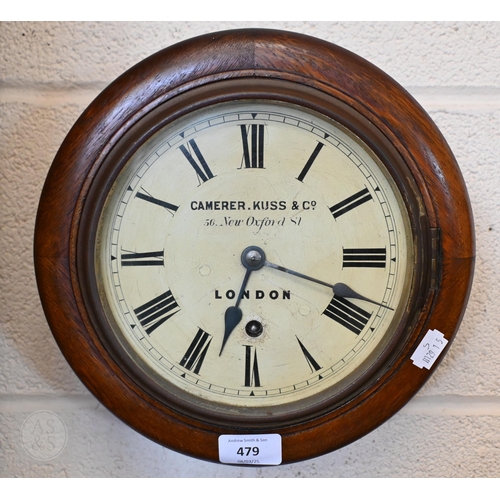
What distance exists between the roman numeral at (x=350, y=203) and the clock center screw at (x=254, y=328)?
5.4 inches

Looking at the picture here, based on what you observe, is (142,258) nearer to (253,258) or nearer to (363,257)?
(253,258)

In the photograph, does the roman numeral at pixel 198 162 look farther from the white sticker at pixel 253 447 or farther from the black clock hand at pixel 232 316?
the white sticker at pixel 253 447

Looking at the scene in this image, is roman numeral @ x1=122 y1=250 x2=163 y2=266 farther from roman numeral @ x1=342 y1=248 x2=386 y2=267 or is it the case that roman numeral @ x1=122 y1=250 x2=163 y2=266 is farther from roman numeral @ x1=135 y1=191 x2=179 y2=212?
roman numeral @ x1=342 y1=248 x2=386 y2=267

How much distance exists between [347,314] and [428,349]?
0.09 meters

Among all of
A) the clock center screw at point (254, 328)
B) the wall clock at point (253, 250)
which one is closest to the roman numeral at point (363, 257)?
the wall clock at point (253, 250)

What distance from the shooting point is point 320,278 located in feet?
1.98

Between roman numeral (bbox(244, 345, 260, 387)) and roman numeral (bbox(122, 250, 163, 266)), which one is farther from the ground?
roman numeral (bbox(122, 250, 163, 266))

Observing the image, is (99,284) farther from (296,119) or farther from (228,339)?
(296,119)

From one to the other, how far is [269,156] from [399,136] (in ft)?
0.44

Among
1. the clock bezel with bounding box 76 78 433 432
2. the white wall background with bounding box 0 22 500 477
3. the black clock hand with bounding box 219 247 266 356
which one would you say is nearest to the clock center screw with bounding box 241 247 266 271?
the black clock hand with bounding box 219 247 266 356

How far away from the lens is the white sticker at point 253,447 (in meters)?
0.60

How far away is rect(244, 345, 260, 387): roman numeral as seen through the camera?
0.61 m

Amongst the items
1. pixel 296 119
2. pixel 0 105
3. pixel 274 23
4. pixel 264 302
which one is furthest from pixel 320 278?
pixel 0 105

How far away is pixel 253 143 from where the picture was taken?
1.96 feet
